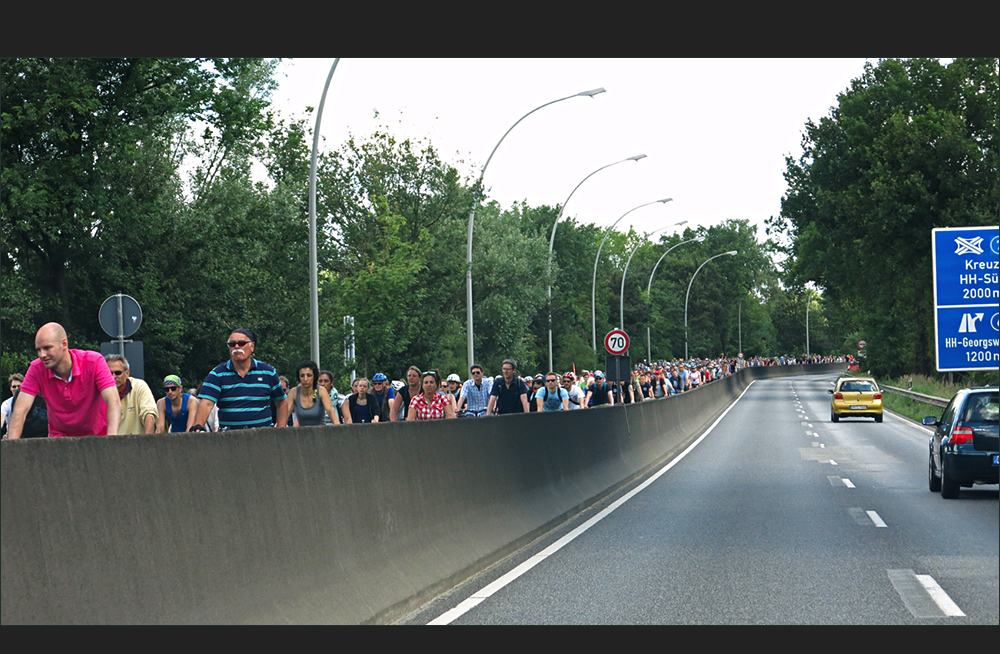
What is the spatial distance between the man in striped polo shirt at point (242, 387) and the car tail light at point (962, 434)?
409 inches

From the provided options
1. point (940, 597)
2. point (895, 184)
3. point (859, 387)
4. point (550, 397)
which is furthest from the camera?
point (895, 184)

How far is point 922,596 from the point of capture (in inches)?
365

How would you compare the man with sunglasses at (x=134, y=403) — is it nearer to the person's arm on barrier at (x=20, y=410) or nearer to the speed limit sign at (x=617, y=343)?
the person's arm on barrier at (x=20, y=410)

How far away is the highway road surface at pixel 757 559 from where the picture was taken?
28.5 feet

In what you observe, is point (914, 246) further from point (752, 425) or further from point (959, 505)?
point (959, 505)

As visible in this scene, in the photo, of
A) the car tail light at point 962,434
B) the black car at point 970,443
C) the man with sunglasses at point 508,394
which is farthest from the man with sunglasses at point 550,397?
the car tail light at point 962,434

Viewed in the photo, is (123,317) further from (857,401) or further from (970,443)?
(857,401)

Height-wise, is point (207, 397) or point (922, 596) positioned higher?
point (207, 397)

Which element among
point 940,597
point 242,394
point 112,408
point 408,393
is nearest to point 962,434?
point 408,393

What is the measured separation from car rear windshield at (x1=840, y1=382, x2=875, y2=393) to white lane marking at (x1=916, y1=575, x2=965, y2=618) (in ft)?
116

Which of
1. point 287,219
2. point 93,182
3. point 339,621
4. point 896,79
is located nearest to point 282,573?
point 339,621

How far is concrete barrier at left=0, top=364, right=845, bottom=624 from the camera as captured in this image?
207 inches

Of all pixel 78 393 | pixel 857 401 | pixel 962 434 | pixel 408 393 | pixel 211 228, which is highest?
pixel 211 228

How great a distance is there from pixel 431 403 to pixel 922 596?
283 inches
